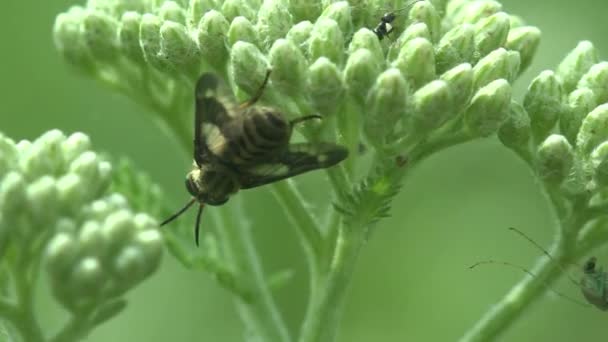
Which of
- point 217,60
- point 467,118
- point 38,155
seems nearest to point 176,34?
point 217,60

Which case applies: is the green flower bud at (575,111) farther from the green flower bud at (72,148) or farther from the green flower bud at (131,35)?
the green flower bud at (72,148)

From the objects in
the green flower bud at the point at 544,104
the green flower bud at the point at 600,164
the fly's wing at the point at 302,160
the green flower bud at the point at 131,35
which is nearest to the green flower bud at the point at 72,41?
the green flower bud at the point at 131,35

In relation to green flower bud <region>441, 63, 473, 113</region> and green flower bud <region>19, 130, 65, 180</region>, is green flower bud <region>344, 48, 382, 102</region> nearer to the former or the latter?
green flower bud <region>441, 63, 473, 113</region>

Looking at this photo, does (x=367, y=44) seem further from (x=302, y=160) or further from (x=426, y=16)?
(x=302, y=160)

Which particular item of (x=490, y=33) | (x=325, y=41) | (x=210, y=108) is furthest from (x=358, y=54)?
(x=490, y=33)

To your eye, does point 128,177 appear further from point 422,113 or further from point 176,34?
point 422,113

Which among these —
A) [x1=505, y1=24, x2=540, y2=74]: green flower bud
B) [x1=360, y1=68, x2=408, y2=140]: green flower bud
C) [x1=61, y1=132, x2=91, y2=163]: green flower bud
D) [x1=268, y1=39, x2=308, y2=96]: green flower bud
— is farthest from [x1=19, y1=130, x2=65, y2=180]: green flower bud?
[x1=505, y1=24, x2=540, y2=74]: green flower bud

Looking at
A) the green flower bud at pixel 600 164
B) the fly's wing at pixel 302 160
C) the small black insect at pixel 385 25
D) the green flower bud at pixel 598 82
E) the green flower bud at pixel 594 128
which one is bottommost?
the green flower bud at pixel 600 164

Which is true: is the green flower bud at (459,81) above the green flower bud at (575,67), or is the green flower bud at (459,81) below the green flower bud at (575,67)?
above
